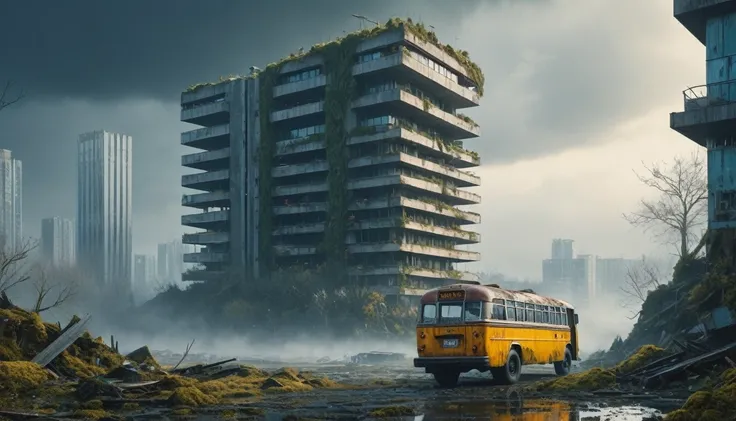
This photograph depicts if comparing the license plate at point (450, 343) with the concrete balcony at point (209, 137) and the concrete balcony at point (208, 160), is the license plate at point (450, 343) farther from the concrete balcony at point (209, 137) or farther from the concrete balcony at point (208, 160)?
the concrete balcony at point (209, 137)

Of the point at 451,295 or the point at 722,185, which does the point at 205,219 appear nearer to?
the point at 722,185

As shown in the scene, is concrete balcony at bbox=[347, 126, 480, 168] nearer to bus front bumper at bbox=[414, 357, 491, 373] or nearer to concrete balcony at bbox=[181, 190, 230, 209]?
concrete balcony at bbox=[181, 190, 230, 209]

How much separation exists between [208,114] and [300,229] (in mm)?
23906

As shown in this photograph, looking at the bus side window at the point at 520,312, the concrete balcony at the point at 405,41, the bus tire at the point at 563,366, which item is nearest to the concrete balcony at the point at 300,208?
the concrete balcony at the point at 405,41

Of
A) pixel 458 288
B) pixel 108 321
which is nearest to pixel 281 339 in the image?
pixel 108 321

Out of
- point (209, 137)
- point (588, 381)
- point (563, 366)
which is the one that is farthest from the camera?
point (209, 137)

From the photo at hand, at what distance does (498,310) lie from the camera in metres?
28.4

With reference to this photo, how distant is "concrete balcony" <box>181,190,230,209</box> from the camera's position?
11857 centimetres

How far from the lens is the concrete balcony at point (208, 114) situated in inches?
4689

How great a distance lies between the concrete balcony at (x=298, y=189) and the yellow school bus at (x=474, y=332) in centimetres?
7580

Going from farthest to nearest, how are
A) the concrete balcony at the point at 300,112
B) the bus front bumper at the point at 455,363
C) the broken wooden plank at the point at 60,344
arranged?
the concrete balcony at the point at 300,112, the bus front bumper at the point at 455,363, the broken wooden plank at the point at 60,344

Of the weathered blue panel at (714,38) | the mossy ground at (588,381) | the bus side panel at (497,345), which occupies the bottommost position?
the mossy ground at (588,381)

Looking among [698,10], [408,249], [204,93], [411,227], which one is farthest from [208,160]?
[698,10]

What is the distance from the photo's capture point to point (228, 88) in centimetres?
11875
